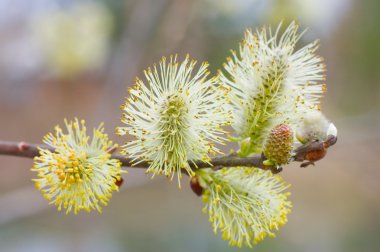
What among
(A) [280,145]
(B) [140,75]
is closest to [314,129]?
(A) [280,145]

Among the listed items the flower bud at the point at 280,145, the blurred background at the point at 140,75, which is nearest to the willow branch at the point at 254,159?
the flower bud at the point at 280,145

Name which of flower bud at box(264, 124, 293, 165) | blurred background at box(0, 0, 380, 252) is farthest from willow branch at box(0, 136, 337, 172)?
blurred background at box(0, 0, 380, 252)

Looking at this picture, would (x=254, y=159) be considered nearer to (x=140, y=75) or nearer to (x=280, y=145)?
(x=280, y=145)

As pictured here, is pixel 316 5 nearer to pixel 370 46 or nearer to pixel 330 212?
pixel 370 46

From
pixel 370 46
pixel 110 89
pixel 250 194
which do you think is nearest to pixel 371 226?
pixel 370 46

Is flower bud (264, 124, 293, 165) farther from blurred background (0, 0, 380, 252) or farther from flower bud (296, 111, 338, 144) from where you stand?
blurred background (0, 0, 380, 252)

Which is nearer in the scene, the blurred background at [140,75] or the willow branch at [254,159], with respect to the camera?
the willow branch at [254,159]

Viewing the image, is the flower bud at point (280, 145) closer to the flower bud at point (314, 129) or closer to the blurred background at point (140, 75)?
the flower bud at point (314, 129)

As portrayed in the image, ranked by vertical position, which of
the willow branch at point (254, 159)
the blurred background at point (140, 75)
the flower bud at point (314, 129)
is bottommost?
the willow branch at point (254, 159)
